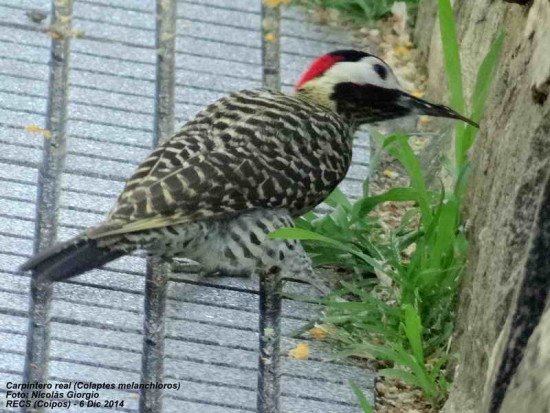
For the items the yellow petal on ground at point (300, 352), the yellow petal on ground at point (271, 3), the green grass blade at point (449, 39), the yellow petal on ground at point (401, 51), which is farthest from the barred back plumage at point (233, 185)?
the yellow petal on ground at point (271, 3)

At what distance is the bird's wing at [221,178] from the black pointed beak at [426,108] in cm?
48

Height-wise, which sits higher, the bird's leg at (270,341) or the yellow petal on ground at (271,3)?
the yellow petal on ground at (271,3)

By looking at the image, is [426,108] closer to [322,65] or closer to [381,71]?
[381,71]

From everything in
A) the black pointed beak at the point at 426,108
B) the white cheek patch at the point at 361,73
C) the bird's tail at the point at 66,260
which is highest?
the white cheek patch at the point at 361,73

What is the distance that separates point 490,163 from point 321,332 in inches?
32.8

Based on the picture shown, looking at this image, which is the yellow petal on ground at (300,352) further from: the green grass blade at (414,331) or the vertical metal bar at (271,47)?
the vertical metal bar at (271,47)

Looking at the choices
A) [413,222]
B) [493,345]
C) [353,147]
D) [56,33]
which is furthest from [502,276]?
[56,33]

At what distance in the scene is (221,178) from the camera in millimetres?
4820

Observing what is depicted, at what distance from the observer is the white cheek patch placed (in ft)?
17.8

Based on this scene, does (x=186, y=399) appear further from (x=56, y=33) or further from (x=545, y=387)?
(x=56, y=33)

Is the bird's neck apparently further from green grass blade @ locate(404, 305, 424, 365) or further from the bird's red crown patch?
green grass blade @ locate(404, 305, 424, 365)

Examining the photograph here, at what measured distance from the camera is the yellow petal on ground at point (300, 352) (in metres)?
4.59

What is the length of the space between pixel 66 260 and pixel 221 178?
639 mm

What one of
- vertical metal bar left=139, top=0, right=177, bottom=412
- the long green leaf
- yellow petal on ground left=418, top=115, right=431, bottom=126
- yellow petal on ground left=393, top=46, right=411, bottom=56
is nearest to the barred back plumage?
vertical metal bar left=139, top=0, right=177, bottom=412
